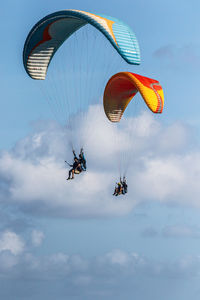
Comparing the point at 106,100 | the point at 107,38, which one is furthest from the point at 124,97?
the point at 107,38

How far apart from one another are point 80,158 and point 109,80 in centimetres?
585

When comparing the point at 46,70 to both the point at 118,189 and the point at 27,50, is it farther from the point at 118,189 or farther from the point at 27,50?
the point at 118,189

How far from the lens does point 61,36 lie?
5206 cm

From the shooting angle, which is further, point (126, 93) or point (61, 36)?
point (126, 93)

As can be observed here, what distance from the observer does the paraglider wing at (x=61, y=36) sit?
46500mm

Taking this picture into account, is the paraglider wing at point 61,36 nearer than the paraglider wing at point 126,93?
Yes

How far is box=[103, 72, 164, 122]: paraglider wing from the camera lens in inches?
1909

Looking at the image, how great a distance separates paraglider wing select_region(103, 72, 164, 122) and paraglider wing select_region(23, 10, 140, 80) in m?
2.61

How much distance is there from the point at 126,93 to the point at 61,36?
5.05m

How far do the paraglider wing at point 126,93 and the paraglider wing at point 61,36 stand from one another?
261 centimetres

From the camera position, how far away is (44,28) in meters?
50.7

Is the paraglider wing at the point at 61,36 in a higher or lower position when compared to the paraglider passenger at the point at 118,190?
higher

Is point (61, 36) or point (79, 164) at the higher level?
point (61, 36)

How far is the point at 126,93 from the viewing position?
54.1 metres
